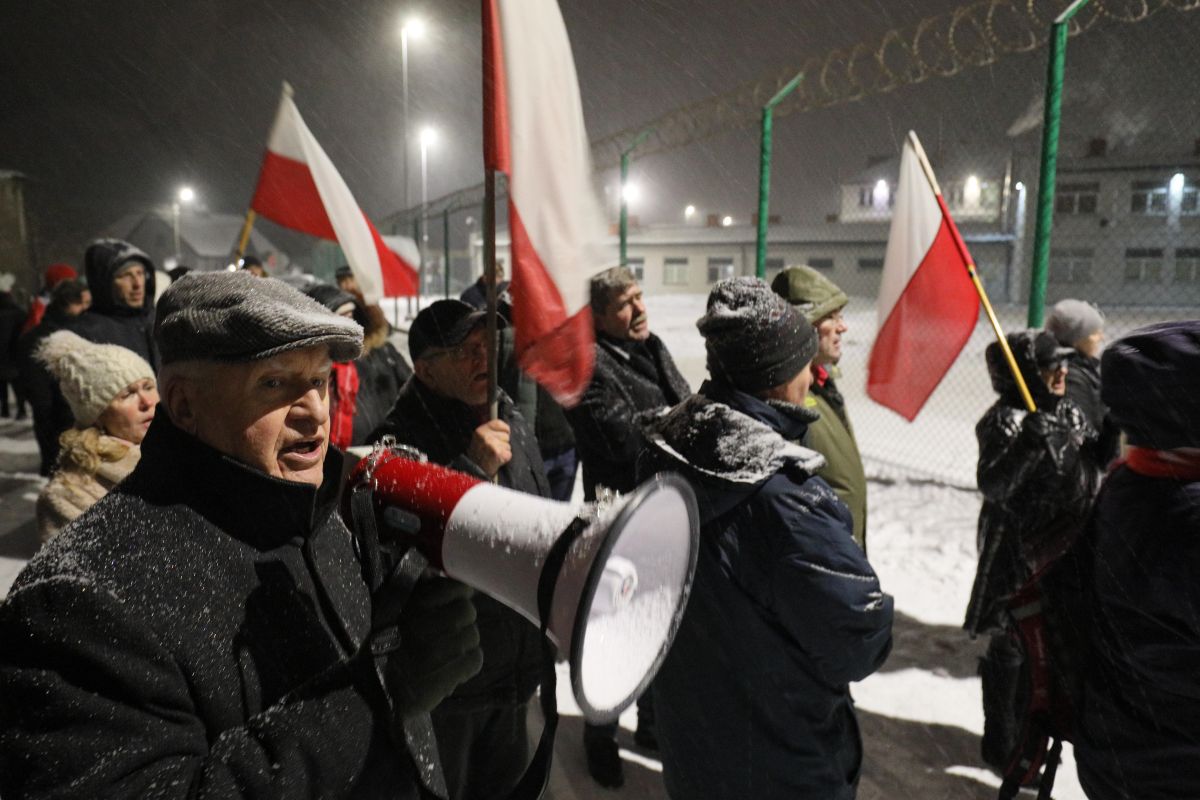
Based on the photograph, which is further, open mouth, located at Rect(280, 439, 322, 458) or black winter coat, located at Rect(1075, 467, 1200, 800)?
black winter coat, located at Rect(1075, 467, 1200, 800)

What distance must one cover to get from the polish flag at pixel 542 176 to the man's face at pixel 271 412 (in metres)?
0.93

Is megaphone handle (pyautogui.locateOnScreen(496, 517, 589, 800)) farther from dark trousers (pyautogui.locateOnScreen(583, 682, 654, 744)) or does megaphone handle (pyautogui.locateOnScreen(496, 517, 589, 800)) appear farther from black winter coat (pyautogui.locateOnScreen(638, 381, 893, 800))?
dark trousers (pyautogui.locateOnScreen(583, 682, 654, 744))

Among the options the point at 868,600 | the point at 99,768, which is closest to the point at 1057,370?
the point at 868,600

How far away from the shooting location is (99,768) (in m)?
0.97

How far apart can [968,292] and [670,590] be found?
2950mm

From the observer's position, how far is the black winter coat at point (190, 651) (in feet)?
3.25

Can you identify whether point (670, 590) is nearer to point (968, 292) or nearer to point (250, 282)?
point (250, 282)

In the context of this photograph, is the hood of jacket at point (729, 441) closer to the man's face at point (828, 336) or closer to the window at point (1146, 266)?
the man's face at point (828, 336)

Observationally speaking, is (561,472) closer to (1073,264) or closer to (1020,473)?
(1020,473)

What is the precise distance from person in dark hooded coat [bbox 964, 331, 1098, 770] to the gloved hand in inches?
98.0

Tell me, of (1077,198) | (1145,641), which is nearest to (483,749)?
(1145,641)

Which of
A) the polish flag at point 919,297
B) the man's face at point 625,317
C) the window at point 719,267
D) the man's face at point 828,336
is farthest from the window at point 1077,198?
the man's face at point 625,317

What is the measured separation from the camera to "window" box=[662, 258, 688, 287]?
75.9 ft

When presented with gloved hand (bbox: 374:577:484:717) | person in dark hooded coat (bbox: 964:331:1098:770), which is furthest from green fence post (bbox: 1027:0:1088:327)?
gloved hand (bbox: 374:577:484:717)
